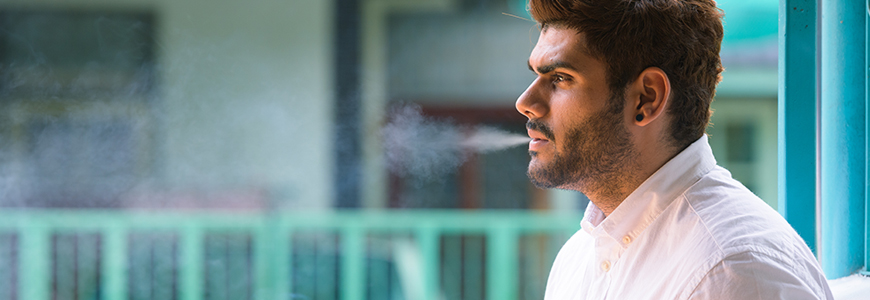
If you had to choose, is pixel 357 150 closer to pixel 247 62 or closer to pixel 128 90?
pixel 247 62

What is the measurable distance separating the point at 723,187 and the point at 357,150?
7.77 feet

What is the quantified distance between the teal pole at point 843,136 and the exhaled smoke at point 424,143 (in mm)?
1783

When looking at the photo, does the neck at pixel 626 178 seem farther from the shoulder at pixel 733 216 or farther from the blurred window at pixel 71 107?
the blurred window at pixel 71 107

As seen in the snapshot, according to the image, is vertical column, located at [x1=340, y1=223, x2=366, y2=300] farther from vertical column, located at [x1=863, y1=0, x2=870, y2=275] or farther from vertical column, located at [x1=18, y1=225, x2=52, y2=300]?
vertical column, located at [x1=863, y1=0, x2=870, y2=275]

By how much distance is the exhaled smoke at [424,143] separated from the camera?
106 inches

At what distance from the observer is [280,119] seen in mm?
2986

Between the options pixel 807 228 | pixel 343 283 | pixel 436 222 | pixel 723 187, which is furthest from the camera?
pixel 343 283

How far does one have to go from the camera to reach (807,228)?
86cm

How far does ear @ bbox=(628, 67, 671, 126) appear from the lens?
0.71m

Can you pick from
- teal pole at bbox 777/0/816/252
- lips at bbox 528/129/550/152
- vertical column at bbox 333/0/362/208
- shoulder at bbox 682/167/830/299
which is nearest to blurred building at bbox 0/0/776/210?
vertical column at bbox 333/0/362/208

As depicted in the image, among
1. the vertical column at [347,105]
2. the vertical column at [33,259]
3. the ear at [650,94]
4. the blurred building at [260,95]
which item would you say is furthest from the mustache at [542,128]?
the vertical column at [33,259]

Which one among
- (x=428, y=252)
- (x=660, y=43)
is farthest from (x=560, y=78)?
(x=428, y=252)

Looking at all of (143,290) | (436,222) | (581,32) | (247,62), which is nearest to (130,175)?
(143,290)

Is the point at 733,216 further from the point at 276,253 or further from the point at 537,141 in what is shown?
the point at 276,253
